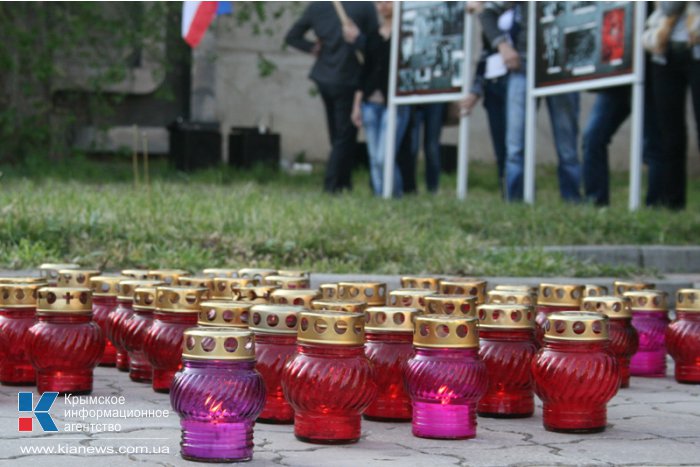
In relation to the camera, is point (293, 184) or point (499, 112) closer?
point (499, 112)

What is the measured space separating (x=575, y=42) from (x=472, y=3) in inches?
44.6

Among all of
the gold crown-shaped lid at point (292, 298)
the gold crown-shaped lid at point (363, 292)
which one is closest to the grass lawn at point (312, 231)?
the gold crown-shaped lid at point (363, 292)

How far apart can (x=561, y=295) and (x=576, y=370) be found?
39.0 inches

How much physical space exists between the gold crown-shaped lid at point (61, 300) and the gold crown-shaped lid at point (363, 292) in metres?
0.88

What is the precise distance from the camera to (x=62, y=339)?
4.09 metres

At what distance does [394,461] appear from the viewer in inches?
131

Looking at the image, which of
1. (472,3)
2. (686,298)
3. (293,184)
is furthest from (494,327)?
(293,184)

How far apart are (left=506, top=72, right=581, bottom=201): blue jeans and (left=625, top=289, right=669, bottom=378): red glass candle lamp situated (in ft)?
18.6

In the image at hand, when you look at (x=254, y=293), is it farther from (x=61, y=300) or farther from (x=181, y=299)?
(x=61, y=300)

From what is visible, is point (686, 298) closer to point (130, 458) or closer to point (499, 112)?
point (130, 458)

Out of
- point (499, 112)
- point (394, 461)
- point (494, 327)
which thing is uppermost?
point (499, 112)

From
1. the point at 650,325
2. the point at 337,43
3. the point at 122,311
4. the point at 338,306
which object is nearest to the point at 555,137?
the point at 337,43

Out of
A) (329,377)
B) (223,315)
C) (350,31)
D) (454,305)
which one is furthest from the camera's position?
(350,31)
